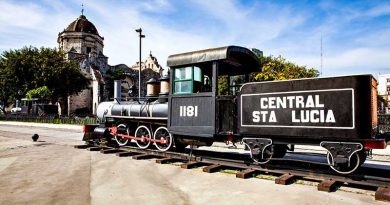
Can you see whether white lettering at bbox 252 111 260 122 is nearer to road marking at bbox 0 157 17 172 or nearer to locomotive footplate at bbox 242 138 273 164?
locomotive footplate at bbox 242 138 273 164

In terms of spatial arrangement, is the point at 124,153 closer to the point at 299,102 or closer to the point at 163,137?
the point at 163,137

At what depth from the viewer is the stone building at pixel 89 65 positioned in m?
49.1

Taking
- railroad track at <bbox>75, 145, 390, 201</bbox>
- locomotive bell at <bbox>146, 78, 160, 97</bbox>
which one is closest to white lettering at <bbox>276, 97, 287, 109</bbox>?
railroad track at <bbox>75, 145, 390, 201</bbox>

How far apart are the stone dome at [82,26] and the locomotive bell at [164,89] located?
176 ft

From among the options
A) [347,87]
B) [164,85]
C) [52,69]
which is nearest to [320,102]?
[347,87]

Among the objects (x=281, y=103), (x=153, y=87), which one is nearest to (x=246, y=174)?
(x=281, y=103)

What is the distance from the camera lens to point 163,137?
9.88m

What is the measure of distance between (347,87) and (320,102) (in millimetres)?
606

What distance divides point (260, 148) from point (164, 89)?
13.8 feet

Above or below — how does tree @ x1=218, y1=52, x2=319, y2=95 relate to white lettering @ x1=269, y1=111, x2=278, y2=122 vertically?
above

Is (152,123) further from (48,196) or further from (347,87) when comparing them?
(347,87)

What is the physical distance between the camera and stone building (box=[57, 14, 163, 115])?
49.1 m

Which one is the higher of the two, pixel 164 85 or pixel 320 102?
pixel 164 85

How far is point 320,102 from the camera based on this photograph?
6406 mm
